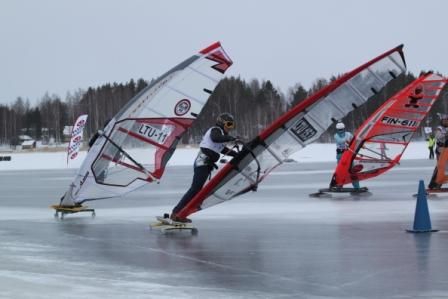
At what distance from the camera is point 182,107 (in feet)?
43.1

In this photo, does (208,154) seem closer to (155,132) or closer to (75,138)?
(155,132)

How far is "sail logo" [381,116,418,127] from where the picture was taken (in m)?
18.1

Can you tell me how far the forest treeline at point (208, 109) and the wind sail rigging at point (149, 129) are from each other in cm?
8278

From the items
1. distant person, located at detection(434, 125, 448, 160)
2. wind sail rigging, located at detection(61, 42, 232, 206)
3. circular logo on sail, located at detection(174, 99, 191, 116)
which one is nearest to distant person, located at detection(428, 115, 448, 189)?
distant person, located at detection(434, 125, 448, 160)

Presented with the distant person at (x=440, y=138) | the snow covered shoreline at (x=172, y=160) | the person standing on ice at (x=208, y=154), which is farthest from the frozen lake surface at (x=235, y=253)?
the snow covered shoreline at (x=172, y=160)

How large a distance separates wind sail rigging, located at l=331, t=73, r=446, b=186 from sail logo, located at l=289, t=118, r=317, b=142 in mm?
6759

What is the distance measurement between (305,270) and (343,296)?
1.29 metres

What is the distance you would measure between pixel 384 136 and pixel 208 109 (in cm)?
9081

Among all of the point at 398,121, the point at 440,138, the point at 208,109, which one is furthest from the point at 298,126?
the point at 208,109

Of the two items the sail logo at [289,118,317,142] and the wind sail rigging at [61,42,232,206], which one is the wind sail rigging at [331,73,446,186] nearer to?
the wind sail rigging at [61,42,232,206]

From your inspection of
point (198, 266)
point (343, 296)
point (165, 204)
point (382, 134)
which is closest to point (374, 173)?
point (382, 134)

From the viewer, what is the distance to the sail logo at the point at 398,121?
18.1 metres

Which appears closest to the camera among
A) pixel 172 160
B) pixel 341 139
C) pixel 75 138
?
pixel 341 139

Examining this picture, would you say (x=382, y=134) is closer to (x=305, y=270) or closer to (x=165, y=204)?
(x=165, y=204)
